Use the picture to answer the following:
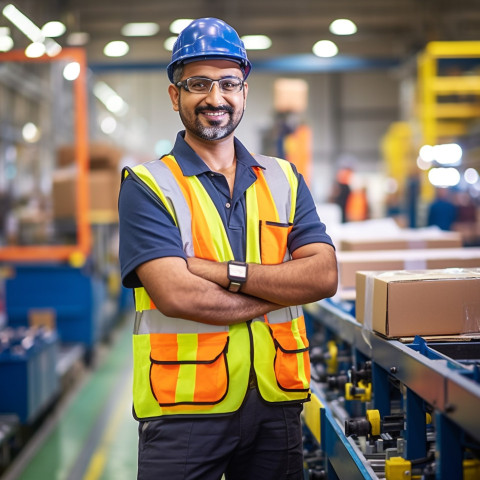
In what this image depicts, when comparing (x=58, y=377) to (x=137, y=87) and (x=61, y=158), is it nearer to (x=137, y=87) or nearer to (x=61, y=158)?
(x=61, y=158)

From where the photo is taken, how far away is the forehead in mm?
2354

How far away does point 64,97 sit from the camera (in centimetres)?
924

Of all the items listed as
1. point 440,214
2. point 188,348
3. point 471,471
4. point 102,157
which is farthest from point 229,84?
point 440,214

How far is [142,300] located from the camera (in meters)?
2.28

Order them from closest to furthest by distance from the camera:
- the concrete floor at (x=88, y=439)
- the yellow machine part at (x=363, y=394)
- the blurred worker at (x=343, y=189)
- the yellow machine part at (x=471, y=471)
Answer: the yellow machine part at (x=471, y=471) → the yellow machine part at (x=363, y=394) → the concrete floor at (x=88, y=439) → the blurred worker at (x=343, y=189)

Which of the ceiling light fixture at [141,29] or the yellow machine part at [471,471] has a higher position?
the ceiling light fixture at [141,29]

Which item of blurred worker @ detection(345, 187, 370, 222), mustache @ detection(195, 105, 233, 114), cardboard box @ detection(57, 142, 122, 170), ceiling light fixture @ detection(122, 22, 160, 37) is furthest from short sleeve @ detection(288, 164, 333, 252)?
ceiling light fixture @ detection(122, 22, 160, 37)

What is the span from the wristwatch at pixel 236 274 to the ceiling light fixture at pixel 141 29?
1480 centimetres

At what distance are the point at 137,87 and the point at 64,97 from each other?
18568 millimetres

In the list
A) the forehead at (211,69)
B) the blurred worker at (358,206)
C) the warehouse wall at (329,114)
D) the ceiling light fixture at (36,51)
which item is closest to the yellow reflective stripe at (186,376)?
the forehead at (211,69)

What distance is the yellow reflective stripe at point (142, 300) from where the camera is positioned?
2.26 metres

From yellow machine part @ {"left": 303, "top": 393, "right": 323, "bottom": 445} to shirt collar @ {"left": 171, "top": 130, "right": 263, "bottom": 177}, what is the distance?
1153 mm

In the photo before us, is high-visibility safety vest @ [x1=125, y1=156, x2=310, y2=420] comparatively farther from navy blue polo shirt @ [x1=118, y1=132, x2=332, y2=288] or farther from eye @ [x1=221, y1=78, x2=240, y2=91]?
eye @ [x1=221, y1=78, x2=240, y2=91]

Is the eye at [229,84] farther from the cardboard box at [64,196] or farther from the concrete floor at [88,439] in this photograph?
the cardboard box at [64,196]
